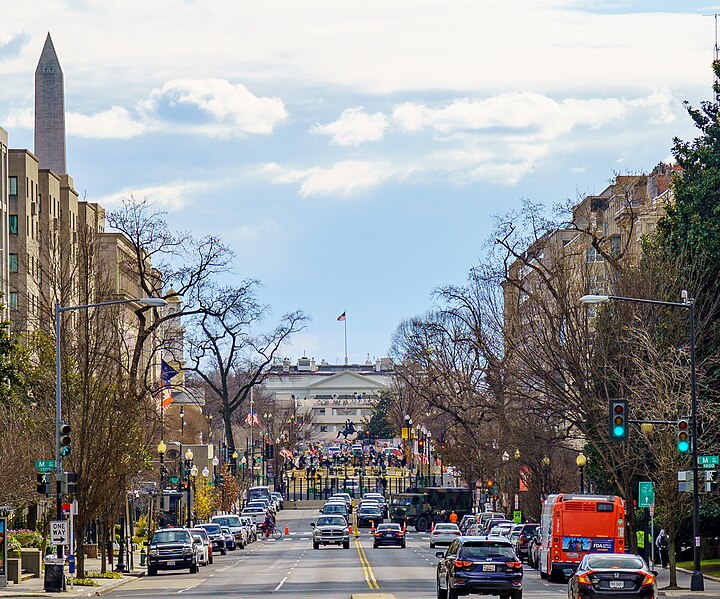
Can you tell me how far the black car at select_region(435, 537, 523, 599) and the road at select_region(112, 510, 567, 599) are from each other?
3.32 m

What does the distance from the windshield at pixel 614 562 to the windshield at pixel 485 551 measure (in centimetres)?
344

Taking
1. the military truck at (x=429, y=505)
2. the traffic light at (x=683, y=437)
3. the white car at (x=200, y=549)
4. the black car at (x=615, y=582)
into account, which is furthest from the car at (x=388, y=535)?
the black car at (x=615, y=582)

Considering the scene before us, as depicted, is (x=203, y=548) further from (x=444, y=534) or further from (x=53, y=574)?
(x=53, y=574)

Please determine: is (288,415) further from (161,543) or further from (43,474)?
(43,474)

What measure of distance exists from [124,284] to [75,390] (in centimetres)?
6864

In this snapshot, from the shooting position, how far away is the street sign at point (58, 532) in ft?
135

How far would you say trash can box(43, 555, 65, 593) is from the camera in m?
41.4

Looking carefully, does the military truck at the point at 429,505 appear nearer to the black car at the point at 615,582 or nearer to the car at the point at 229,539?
the car at the point at 229,539

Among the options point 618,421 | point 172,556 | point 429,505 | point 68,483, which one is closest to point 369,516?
point 429,505

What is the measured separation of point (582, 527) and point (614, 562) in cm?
1495

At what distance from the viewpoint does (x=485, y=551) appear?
32594 millimetres

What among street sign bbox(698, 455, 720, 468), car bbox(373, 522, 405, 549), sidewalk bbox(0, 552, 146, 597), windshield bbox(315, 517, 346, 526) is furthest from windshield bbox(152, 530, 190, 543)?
street sign bbox(698, 455, 720, 468)

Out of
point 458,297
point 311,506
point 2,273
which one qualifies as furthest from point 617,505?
point 311,506

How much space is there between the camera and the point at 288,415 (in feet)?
588
